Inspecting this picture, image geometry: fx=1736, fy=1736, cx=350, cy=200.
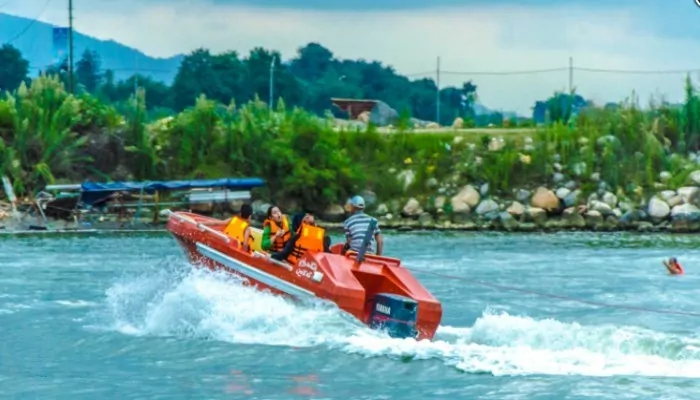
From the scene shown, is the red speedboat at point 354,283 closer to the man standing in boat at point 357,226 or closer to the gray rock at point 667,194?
the man standing in boat at point 357,226

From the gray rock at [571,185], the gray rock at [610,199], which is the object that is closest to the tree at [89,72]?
the gray rock at [571,185]

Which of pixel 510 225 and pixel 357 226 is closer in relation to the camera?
pixel 357 226

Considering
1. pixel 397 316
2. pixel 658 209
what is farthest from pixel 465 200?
pixel 397 316

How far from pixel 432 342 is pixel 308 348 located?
174 cm

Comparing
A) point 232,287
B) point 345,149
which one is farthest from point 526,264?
point 345,149

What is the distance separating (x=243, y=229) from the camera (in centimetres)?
2719

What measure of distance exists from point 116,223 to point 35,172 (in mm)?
6679

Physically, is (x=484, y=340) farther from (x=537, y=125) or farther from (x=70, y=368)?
(x=537, y=125)

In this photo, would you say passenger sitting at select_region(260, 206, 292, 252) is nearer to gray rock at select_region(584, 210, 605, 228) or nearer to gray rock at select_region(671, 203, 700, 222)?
gray rock at select_region(584, 210, 605, 228)

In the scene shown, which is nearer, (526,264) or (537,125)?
(526,264)

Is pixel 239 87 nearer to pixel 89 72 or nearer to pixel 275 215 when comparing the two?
pixel 89 72

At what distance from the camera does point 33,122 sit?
65125 mm

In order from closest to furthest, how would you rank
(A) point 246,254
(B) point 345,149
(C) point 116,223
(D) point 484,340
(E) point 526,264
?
(D) point 484,340 → (A) point 246,254 → (E) point 526,264 → (C) point 116,223 → (B) point 345,149

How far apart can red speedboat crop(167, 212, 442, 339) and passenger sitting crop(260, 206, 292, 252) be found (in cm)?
20
